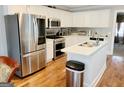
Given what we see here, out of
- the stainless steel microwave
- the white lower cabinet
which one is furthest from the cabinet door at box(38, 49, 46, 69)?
the stainless steel microwave

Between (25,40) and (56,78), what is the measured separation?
1378 millimetres

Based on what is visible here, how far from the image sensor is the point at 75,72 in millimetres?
2611

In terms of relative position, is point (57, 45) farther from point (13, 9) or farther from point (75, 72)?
point (75, 72)

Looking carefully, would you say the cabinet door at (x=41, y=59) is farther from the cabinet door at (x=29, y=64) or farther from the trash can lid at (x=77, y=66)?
the trash can lid at (x=77, y=66)

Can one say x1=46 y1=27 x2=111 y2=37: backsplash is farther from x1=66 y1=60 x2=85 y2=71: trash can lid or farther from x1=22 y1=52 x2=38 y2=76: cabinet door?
x1=66 y1=60 x2=85 y2=71: trash can lid

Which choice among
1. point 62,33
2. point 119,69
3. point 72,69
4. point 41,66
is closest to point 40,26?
point 41,66

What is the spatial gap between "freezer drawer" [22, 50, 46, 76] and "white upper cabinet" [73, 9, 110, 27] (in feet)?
11.0

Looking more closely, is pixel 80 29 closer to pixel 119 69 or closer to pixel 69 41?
pixel 69 41

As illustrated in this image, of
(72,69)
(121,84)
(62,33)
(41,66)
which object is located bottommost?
(121,84)

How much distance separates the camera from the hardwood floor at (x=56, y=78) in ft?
10.1

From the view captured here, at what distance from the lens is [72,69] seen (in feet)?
8.57
